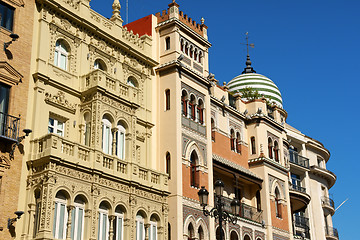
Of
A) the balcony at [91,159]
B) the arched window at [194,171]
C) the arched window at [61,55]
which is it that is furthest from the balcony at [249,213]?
the arched window at [61,55]

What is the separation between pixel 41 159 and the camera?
22234mm

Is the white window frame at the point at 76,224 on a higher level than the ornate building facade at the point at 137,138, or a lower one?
lower

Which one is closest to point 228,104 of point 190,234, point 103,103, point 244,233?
point 244,233

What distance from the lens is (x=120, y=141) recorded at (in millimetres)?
26812

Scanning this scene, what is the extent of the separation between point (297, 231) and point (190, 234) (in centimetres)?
1850

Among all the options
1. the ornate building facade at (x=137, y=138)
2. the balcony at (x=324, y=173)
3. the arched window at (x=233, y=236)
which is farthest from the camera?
the balcony at (x=324, y=173)

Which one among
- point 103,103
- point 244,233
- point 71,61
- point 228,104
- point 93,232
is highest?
point 228,104

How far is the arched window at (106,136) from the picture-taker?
2578 cm

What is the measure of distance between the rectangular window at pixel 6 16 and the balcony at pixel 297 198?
2612 cm

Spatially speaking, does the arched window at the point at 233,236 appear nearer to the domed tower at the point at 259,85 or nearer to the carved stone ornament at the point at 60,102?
the carved stone ornament at the point at 60,102

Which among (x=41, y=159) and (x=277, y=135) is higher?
(x=277, y=135)

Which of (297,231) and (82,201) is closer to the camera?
(82,201)

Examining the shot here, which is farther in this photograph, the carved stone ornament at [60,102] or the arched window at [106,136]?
the arched window at [106,136]

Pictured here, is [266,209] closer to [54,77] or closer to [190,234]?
[190,234]
